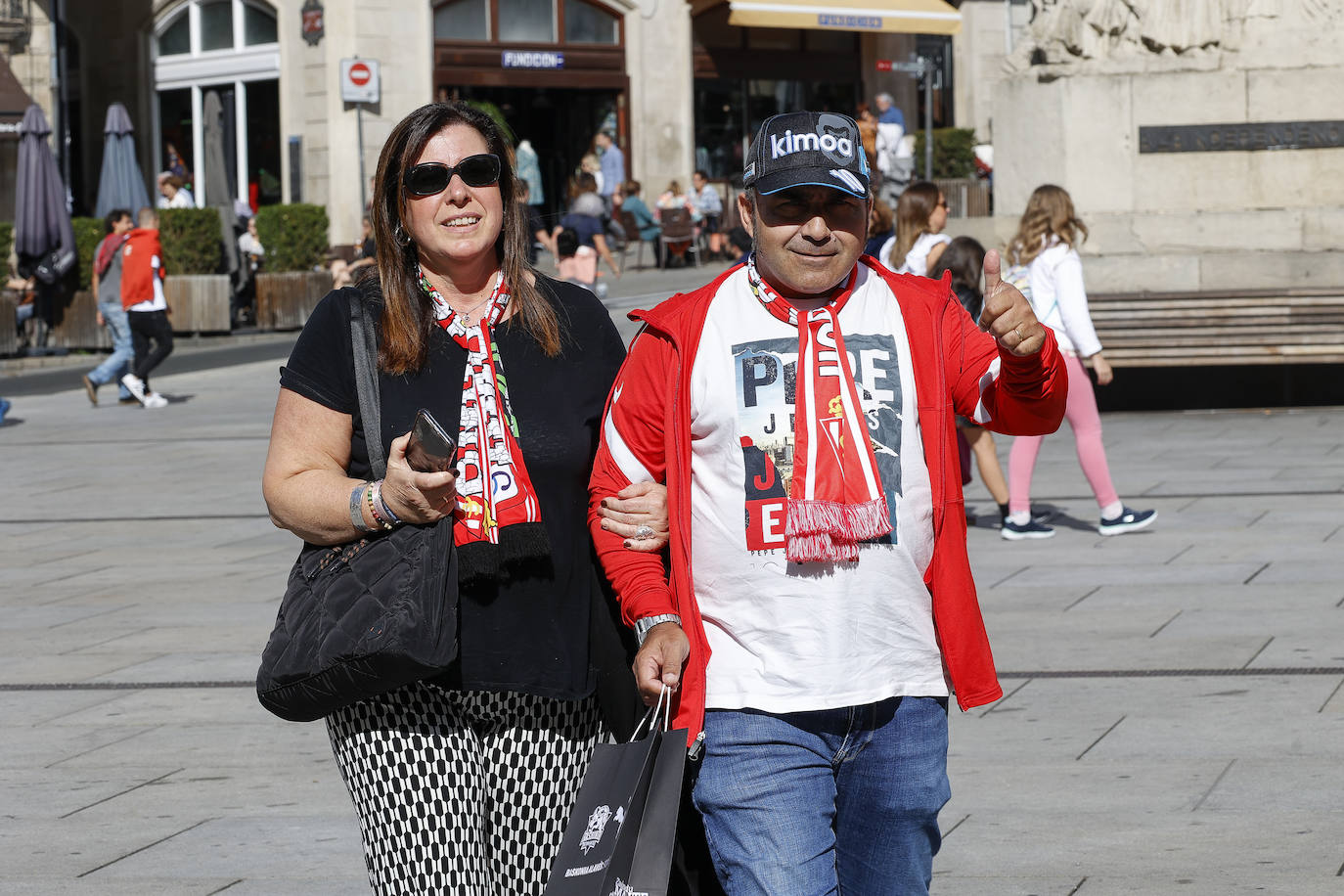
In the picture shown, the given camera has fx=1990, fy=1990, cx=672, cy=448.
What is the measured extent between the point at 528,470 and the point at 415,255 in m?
0.46

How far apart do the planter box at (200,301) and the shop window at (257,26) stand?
1081 cm

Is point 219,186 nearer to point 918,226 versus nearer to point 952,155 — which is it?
point 952,155

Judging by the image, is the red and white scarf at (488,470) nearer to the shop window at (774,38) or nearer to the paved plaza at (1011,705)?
the paved plaza at (1011,705)

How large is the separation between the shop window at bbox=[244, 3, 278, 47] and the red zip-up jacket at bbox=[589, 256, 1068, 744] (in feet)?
101

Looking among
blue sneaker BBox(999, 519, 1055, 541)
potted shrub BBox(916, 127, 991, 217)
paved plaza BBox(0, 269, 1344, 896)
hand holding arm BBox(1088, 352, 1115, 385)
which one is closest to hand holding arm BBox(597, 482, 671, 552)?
paved plaza BBox(0, 269, 1344, 896)

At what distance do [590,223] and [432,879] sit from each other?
19.3 m

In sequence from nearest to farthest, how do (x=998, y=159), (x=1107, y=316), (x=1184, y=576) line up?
(x=1184, y=576), (x=1107, y=316), (x=998, y=159)

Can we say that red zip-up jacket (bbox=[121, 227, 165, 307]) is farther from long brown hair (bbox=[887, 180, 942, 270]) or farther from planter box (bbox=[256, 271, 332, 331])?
long brown hair (bbox=[887, 180, 942, 270])

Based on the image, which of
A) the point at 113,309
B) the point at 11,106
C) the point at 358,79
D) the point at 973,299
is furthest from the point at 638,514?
the point at 358,79

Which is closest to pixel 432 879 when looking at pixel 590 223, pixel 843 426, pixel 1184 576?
pixel 843 426

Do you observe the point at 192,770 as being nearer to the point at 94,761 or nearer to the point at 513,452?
the point at 94,761

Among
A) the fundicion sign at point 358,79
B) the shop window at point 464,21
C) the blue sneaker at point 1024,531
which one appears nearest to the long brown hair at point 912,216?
the blue sneaker at point 1024,531

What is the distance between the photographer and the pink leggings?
31.5ft

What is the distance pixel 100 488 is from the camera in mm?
12391
